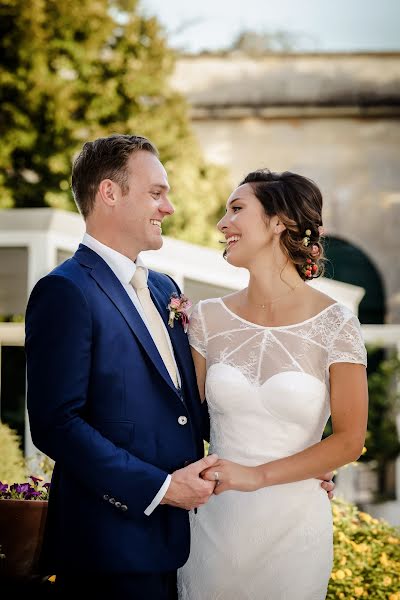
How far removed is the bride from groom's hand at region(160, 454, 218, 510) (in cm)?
32

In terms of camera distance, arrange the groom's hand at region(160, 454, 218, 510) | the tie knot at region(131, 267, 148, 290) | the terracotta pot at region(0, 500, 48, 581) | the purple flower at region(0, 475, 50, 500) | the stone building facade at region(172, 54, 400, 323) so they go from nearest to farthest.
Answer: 1. the groom's hand at region(160, 454, 218, 510)
2. the tie knot at region(131, 267, 148, 290)
3. the terracotta pot at region(0, 500, 48, 581)
4. the purple flower at region(0, 475, 50, 500)
5. the stone building facade at region(172, 54, 400, 323)

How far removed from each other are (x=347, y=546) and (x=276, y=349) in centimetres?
257

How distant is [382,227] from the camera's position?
16516mm

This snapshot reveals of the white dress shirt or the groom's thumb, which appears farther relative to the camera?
the white dress shirt

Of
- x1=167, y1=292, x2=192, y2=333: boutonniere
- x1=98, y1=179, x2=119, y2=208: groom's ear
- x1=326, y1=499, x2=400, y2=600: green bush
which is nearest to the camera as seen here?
x1=98, y1=179, x2=119, y2=208: groom's ear

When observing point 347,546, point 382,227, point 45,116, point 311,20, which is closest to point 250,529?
point 347,546

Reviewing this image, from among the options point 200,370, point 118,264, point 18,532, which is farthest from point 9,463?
point 118,264

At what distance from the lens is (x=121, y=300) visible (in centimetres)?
316

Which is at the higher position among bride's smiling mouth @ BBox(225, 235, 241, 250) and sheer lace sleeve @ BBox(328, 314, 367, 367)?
bride's smiling mouth @ BBox(225, 235, 241, 250)

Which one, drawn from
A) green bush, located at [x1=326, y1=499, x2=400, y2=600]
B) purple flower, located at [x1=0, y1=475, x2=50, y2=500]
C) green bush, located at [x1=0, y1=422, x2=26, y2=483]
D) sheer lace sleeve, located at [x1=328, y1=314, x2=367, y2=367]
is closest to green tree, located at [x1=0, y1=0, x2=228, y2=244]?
green bush, located at [x1=326, y1=499, x2=400, y2=600]

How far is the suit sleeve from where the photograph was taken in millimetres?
2889

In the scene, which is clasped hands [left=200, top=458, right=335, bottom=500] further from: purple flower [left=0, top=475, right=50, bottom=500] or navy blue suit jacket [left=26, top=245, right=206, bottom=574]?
purple flower [left=0, top=475, right=50, bottom=500]

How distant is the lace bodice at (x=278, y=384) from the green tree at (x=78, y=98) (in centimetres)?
1005

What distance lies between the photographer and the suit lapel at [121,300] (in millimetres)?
3109
